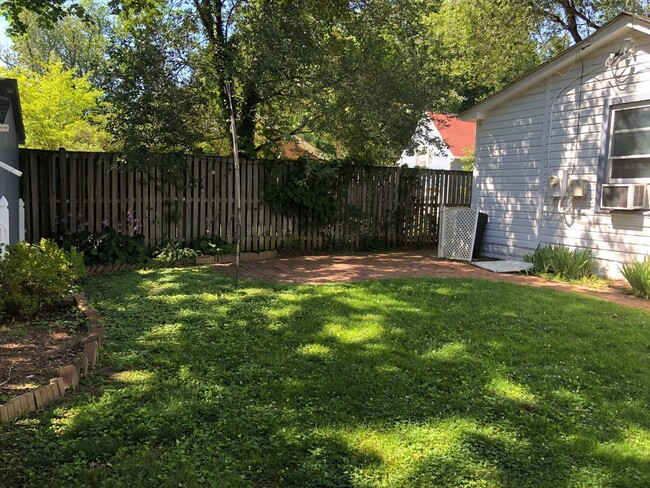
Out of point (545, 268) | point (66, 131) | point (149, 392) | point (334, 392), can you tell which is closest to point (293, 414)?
point (334, 392)

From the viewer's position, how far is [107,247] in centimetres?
782

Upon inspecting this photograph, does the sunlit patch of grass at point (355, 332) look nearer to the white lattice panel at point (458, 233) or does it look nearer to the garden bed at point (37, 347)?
the garden bed at point (37, 347)

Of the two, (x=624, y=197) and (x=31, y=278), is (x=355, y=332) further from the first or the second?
(x=624, y=197)

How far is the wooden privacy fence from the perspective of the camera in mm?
7781

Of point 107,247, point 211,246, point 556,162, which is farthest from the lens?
point 211,246

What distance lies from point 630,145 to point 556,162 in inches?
52.0

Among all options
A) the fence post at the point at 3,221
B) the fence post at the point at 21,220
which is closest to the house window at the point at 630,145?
the fence post at the point at 3,221

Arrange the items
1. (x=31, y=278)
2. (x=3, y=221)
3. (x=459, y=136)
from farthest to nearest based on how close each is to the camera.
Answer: (x=459, y=136), (x=3, y=221), (x=31, y=278)

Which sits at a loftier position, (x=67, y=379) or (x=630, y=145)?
(x=630, y=145)

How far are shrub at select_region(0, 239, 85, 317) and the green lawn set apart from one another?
582 millimetres

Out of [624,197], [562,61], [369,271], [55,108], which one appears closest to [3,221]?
[369,271]

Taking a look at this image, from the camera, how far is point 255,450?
8.50 feet

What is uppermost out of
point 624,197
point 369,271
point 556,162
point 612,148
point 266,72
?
point 266,72

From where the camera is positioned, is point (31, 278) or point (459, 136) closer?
point (31, 278)
